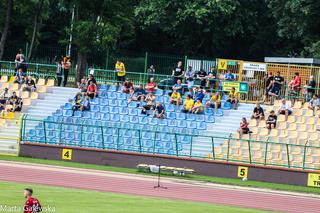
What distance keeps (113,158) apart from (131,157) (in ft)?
2.93

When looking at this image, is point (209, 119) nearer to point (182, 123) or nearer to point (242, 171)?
point (182, 123)

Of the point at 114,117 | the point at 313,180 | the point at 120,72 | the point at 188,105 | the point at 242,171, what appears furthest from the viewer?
the point at 120,72

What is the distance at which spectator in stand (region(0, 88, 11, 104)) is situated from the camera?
4634 centimetres

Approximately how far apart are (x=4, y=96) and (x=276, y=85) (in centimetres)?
1385

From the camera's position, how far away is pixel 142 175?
1489 inches

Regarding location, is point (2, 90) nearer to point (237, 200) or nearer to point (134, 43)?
point (237, 200)

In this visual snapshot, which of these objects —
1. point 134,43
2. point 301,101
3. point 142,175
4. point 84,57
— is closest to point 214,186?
point 142,175

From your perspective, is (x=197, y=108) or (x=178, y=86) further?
(x=178, y=86)

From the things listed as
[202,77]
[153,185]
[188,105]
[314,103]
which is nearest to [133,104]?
[188,105]

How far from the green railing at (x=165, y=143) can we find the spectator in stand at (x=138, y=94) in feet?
8.47

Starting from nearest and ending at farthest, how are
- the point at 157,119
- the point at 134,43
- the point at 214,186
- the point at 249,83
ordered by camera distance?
the point at 214,186
the point at 157,119
the point at 249,83
the point at 134,43

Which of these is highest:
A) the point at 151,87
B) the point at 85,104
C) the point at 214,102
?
the point at 151,87

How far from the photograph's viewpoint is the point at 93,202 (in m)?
26.9

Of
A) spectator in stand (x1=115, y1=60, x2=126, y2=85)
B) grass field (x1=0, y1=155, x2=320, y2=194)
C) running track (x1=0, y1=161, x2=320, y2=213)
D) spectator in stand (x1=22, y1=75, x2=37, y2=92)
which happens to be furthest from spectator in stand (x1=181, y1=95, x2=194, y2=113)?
spectator in stand (x1=22, y1=75, x2=37, y2=92)
